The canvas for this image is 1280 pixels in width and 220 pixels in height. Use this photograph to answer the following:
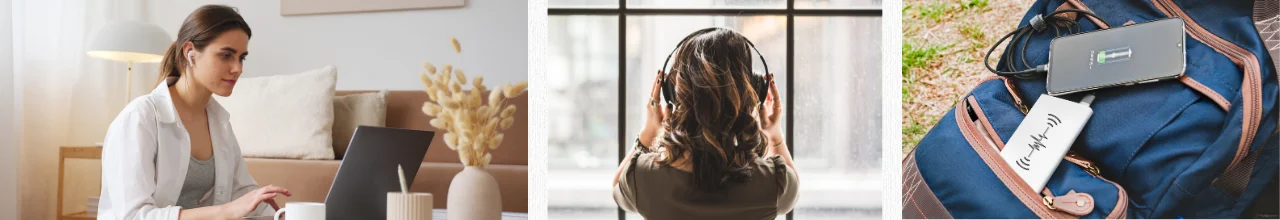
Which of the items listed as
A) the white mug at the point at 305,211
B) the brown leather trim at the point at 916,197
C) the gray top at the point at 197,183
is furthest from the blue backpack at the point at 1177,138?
the gray top at the point at 197,183

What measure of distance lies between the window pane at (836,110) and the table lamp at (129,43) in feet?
5.31

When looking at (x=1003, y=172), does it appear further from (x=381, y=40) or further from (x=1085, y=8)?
(x=381, y=40)

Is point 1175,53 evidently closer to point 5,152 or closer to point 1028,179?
point 1028,179

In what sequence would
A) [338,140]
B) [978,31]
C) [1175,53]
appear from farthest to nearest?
[338,140]
[978,31]
[1175,53]

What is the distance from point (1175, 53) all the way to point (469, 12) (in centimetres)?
164

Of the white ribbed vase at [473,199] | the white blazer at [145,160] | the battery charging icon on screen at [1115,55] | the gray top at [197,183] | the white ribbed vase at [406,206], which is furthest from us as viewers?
the battery charging icon on screen at [1115,55]

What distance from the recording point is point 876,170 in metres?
1.99

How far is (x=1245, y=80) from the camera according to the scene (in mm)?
1834

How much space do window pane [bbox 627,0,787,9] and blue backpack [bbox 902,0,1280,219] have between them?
602 millimetres

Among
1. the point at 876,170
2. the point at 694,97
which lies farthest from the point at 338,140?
the point at 876,170

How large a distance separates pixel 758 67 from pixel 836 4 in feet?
0.83

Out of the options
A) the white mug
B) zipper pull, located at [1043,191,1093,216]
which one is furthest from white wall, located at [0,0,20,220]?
zipper pull, located at [1043,191,1093,216]

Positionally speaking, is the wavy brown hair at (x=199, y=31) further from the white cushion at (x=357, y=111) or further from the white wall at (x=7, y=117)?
the white wall at (x=7, y=117)

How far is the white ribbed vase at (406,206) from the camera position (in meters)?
1.34
